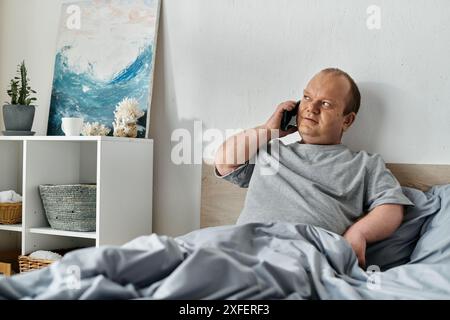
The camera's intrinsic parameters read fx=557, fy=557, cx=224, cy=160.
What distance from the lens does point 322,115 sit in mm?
1685

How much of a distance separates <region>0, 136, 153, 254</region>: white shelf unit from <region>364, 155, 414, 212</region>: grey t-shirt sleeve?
0.83m

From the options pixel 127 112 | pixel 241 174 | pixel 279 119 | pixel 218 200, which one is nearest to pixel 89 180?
pixel 127 112

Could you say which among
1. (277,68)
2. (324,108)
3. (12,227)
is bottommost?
(12,227)

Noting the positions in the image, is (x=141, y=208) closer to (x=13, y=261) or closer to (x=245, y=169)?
(x=245, y=169)

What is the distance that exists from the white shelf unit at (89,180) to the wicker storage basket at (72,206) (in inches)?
1.4

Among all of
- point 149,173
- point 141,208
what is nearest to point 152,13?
point 149,173

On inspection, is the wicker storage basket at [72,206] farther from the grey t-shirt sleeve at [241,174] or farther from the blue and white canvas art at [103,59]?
the grey t-shirt sleeve at [241,174]

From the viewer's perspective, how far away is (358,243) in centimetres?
146

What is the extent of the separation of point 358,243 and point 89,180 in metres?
1.20

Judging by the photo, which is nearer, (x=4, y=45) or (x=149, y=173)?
(x=149, y=173)

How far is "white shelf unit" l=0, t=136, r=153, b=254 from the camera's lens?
1879mm

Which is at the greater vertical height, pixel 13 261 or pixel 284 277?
pixel 284 277

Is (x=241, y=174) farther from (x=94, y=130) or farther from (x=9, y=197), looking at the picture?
(x=9, y=197)

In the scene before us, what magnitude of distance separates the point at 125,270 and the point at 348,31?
1229mm
